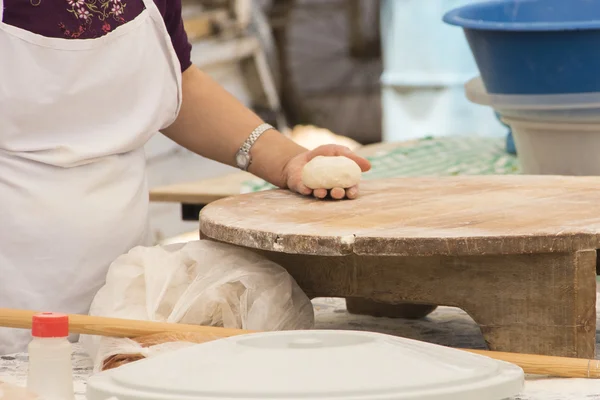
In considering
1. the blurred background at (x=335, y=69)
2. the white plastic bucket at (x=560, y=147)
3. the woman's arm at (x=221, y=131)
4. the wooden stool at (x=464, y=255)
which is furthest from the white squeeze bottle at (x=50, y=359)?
the blurred background at (x=335, y=69)

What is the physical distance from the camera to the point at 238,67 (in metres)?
5.77

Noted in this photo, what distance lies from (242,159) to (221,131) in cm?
6

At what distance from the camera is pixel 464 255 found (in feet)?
4.43

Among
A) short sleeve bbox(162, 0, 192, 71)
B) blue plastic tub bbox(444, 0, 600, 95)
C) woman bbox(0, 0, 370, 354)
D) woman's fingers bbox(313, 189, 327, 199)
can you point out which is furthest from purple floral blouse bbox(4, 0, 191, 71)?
blue plastic tub bbox(444, 0, 600, 95)

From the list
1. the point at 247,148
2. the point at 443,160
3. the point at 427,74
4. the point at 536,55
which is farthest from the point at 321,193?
the point at 427,74

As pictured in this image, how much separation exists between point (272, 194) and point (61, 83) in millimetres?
398

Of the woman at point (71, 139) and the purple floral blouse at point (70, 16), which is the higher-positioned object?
the purple floral blouse at point (70, 16)

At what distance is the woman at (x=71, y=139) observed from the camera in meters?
1.54

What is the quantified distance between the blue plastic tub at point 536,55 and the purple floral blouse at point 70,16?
3.65 feet

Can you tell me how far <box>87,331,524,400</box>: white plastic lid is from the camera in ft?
3.41

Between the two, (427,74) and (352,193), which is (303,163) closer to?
(352,193)

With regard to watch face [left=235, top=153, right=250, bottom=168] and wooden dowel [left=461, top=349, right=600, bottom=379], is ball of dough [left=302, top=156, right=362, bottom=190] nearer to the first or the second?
watch face [left=235, top=153, right=250, bottom=168]

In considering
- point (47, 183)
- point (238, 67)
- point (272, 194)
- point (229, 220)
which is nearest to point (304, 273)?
point (229, 220)

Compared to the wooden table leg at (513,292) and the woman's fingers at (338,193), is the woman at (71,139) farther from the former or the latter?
the wooden table leg at (513,292)
